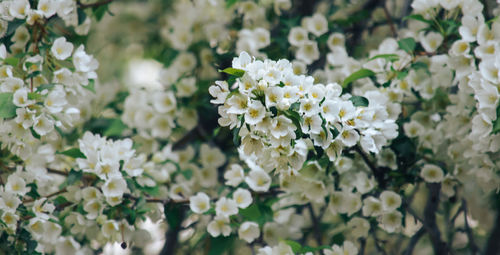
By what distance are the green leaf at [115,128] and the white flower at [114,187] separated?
1.65 feet

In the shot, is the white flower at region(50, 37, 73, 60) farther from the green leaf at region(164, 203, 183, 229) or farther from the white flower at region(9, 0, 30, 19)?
the green leaf at region(164, 203, 183, 229)

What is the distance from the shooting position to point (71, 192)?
7.12 ft

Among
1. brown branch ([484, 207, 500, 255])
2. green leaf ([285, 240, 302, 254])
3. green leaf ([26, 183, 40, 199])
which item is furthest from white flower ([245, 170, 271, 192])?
brown branch ([484, 207, 500, 255])

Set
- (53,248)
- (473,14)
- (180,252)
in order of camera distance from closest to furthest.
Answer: (473,14)
(53,248)
(180,252)

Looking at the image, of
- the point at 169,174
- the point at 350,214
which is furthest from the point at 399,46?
the point at 169,174

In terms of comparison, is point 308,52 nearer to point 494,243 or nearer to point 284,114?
point 284,114

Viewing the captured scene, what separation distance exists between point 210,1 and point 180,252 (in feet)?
4.58

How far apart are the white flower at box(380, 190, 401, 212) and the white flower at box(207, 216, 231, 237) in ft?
2.03

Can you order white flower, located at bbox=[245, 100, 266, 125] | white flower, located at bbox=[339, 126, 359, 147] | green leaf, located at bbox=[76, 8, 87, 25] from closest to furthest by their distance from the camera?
white flower, located at bbox=[245, 100, 266, 125]
white flower, located at bbox=[339, 126, 359, 147]
green leaf, located at bbox=[76, 8, 87, 25]

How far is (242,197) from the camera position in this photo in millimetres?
2227

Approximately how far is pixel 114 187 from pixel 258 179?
1.88 feet

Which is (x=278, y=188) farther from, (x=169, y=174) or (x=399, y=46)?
(x=399, y=46)

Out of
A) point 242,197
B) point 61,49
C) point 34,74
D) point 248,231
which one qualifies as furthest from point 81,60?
point 248,231

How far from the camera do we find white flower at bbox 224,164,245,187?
2.29 metres
